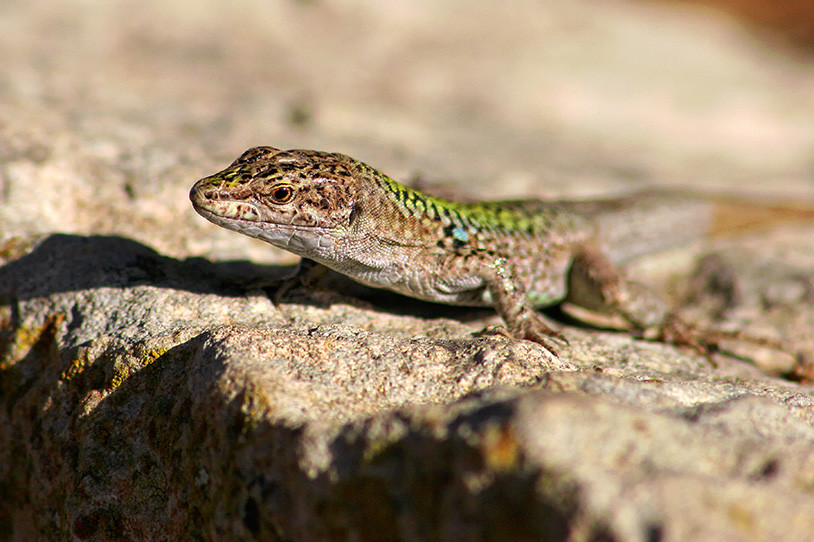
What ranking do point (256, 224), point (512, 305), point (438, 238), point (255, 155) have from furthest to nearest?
point (438, 238)
point (512, 305)
point (255, 155)
point (256, 224)

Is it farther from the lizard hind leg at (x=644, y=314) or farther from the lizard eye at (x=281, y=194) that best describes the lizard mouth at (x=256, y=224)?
the lizard hind leg at (x=644, y=314)

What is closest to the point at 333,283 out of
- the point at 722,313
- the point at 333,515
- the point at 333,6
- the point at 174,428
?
the point at 174,428

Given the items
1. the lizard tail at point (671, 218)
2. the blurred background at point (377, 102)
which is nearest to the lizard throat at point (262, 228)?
the blurred background at point (377, 102)

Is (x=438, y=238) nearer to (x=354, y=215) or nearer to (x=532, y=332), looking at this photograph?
(x=354, y=215)

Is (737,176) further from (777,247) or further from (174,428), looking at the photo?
(174,428)

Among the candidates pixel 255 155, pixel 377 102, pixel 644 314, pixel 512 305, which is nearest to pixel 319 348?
pixel 255 155
